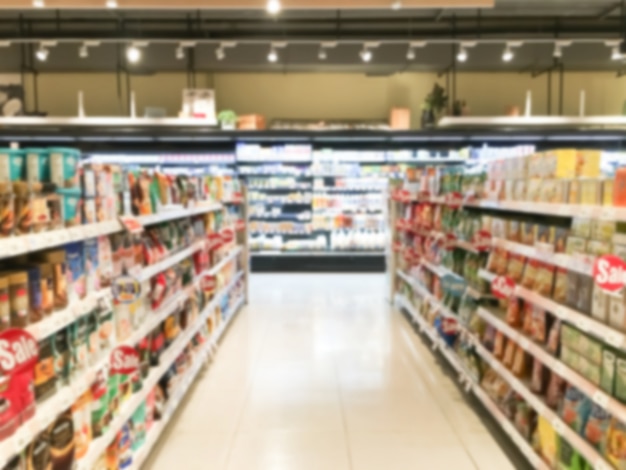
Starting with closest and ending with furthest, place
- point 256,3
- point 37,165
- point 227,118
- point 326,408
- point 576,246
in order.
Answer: point 37,165 → point 576,246 → point 326,408 → point 256,3 → point 227,118

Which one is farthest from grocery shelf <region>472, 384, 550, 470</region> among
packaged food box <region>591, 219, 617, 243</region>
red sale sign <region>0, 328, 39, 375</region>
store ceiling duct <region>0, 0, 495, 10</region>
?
store ceiling duct <region>0, 0, 495, 10</region>

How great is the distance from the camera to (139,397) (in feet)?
10.4

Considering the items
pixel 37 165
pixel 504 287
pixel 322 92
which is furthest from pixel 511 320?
pixel 322 92

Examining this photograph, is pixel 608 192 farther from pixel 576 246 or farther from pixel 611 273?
pixel 611 273

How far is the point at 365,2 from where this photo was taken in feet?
17.7

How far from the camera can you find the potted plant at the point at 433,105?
9898mm

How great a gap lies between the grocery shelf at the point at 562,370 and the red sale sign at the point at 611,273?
494mm

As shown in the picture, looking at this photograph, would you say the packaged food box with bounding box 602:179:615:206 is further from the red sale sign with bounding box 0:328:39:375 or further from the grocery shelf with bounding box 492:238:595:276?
the red sale sign with bounding box 0:328:39:375

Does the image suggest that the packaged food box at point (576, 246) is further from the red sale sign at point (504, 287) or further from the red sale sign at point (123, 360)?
the red sale sign at point (123, 360)

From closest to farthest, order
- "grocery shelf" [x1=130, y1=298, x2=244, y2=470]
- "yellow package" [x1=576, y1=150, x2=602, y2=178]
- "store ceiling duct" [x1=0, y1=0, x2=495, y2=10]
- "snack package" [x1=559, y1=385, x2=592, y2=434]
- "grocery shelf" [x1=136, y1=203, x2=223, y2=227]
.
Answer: "snack package" [x1=559, y1=385, x2=592, y2=434] < "yellow package" [x1=576, y1=150, x2=602, y2=178] < "grocery shelf" [x1=130, y1=298, x2=244, y2=470] < "grocery shelf" [x1=136, y1=203, x2=223, y2=227] < "store ceiling duct" [x1=0, y1=0, x2=495, y2=10]

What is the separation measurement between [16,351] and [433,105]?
914 centimetres

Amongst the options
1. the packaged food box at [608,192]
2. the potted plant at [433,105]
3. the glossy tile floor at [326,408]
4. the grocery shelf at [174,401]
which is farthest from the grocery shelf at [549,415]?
the potted plant at [433,105]

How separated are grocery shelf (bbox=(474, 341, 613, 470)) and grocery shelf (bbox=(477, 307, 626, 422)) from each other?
207 millimetres

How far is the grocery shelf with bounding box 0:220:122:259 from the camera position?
6.00 ft
